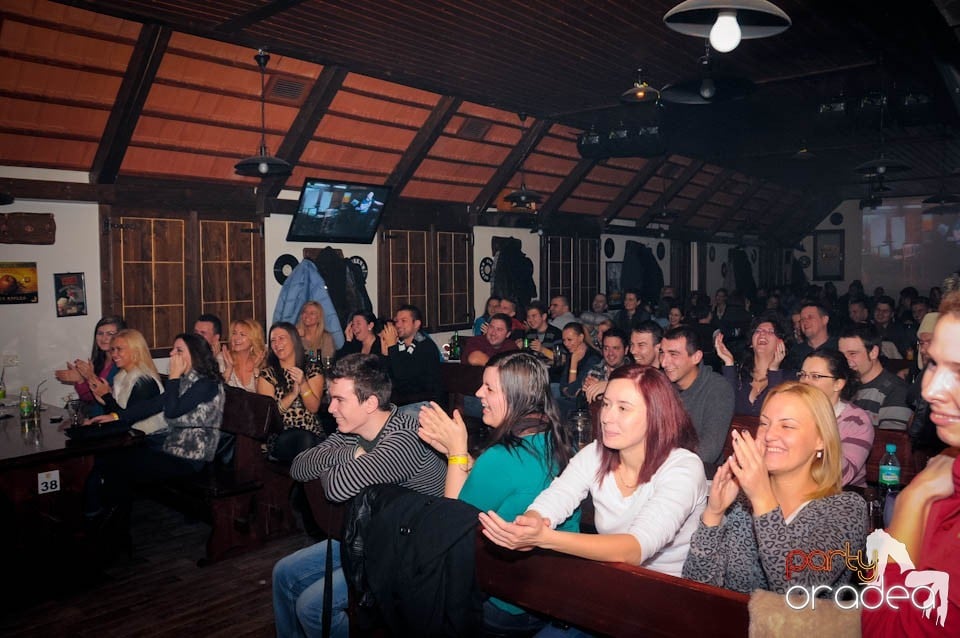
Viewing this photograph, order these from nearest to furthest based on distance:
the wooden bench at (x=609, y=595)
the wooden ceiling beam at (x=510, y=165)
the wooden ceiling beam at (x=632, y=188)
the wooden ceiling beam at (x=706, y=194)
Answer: the wooden bench at (x=609, y=595) < the wooden ceiling beam at (x=510, y=165) < the wooden ceiling beam at (x=632, y=188) < the wooden ceiling beam at (x=706, y=194)

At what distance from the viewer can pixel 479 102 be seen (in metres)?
8.89

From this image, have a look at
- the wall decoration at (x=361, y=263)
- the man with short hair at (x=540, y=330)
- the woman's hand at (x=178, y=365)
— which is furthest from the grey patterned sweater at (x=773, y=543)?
the wall decoration at (x=361, y=263)

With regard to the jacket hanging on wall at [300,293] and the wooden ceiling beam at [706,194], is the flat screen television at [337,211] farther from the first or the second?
the wooden ceiling beam at [706,194]

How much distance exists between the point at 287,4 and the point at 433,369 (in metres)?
3.21

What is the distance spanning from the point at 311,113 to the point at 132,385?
3817mm

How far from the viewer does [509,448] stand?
8.79ft

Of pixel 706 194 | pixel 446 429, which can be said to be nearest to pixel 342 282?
pixel 446 429

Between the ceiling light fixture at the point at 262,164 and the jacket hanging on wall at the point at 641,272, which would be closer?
the ceiling light fixture at the point at 262,164

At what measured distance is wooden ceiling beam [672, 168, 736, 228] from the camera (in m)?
15.5

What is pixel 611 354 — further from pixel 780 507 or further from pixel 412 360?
pixel 780 507

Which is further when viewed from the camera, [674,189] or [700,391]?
[674,189]

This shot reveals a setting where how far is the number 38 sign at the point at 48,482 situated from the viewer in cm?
420

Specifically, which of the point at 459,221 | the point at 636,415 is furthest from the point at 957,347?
the point at 459,221

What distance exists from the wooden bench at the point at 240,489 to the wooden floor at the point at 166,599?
0.40 feet
